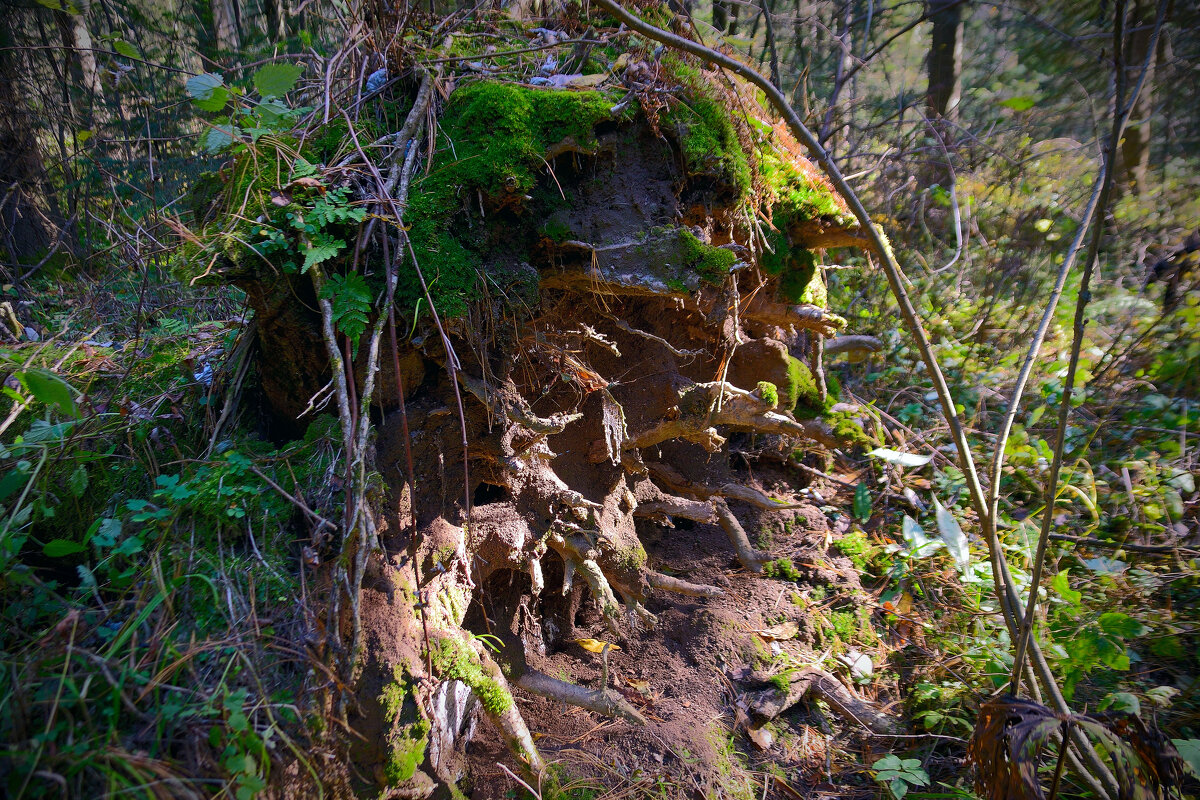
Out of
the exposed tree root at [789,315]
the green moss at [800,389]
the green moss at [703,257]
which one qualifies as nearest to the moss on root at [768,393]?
the exposed tree root at [789,315]

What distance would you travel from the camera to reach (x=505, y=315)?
7.91 ft

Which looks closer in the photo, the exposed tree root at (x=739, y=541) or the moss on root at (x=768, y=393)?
the moss on root at (x=768, y=393)

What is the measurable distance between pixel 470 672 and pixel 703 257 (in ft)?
6.89

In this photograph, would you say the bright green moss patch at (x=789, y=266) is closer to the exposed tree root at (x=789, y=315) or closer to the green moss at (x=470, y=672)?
the exposed tree root at (x=789, y=315)

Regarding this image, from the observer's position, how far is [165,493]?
6.74 feet

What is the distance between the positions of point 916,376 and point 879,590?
7.84 feet

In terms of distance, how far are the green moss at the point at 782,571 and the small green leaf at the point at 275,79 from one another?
408 cm

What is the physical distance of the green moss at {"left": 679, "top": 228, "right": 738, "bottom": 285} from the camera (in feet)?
8.47

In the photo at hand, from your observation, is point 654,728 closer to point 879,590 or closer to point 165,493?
point 879,590

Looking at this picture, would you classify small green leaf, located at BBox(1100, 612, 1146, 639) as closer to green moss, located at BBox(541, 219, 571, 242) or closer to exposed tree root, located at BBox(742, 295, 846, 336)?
exposed tree root, located at BBox(742, 295, 846, 336)

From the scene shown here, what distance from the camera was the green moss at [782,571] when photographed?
13.9 feet

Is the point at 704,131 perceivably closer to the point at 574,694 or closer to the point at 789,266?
the point at 789,266

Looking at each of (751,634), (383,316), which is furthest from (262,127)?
(751,634)

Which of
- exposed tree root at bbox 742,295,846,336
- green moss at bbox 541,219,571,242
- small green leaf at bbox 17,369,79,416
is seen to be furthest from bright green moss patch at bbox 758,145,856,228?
small green leaf at bbox 17,369,79,416
